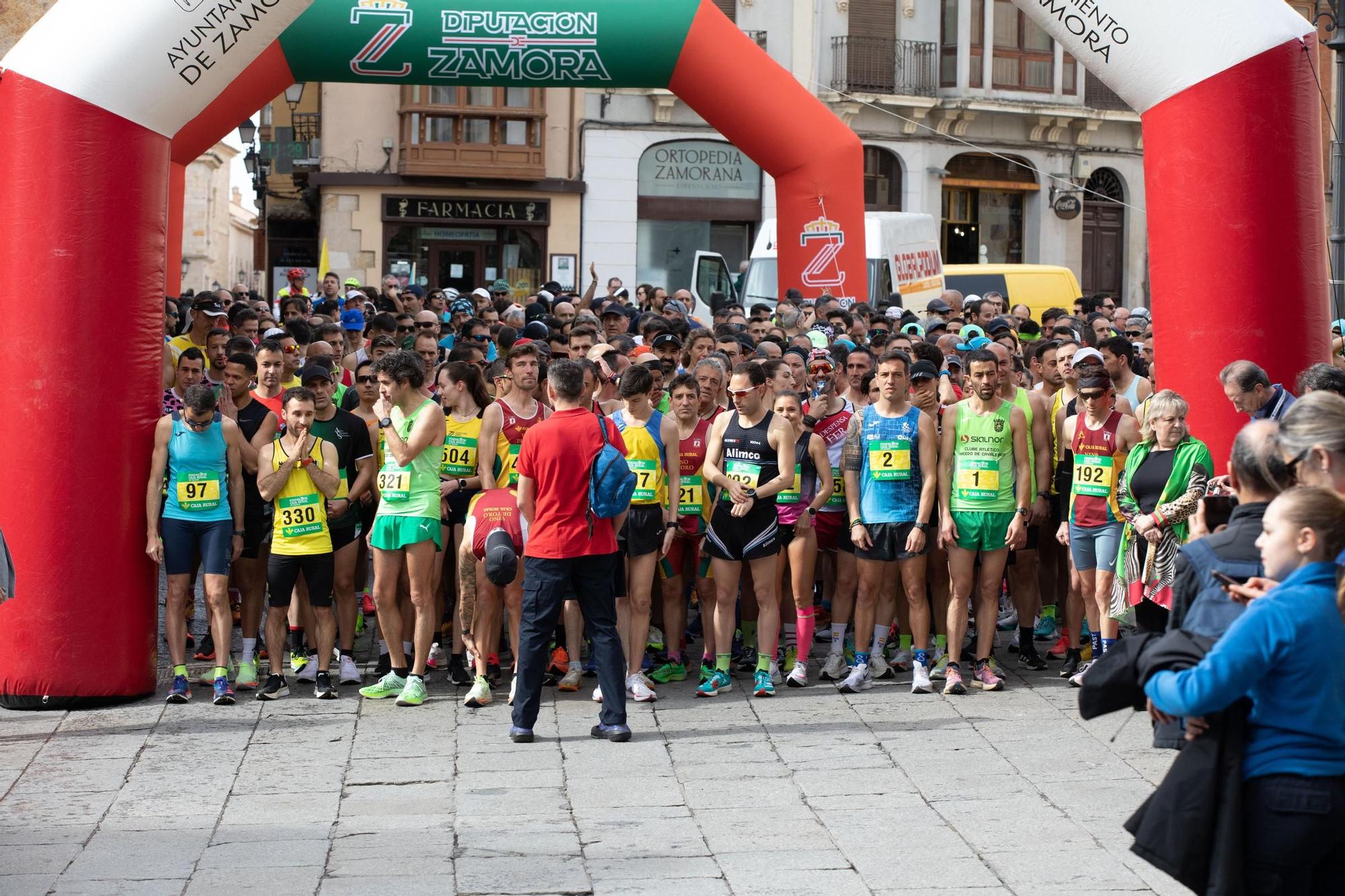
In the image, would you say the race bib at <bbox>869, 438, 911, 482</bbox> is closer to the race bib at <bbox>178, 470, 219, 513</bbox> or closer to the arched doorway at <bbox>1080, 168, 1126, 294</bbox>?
the race bib at <bbox>178, 470, 219, 513</bbox>

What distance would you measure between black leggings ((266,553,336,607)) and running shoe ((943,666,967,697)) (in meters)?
3.23

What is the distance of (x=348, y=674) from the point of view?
8.88 metres

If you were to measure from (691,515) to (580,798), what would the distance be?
2.55 meters

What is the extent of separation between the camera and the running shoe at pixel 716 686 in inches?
340

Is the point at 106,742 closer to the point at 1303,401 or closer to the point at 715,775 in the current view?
the point at 715,775

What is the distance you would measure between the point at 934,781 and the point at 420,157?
957 inches

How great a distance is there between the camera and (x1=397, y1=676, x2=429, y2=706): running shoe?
8.34 meters

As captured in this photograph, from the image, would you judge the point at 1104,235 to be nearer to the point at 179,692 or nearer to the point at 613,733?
the point at 613,733

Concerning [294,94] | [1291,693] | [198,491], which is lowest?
[1291,693]

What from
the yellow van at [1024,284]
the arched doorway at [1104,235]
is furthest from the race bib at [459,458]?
the arched doorway at [1104,235]

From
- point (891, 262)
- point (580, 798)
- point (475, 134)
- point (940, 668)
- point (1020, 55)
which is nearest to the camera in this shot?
point (580, 798)

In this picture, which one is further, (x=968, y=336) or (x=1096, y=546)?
(x=968, y=336)

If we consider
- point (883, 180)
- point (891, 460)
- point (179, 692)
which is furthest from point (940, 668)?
point (883, 180)

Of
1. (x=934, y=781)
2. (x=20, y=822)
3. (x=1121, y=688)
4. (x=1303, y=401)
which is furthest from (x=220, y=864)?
(x=1303, y=401)
